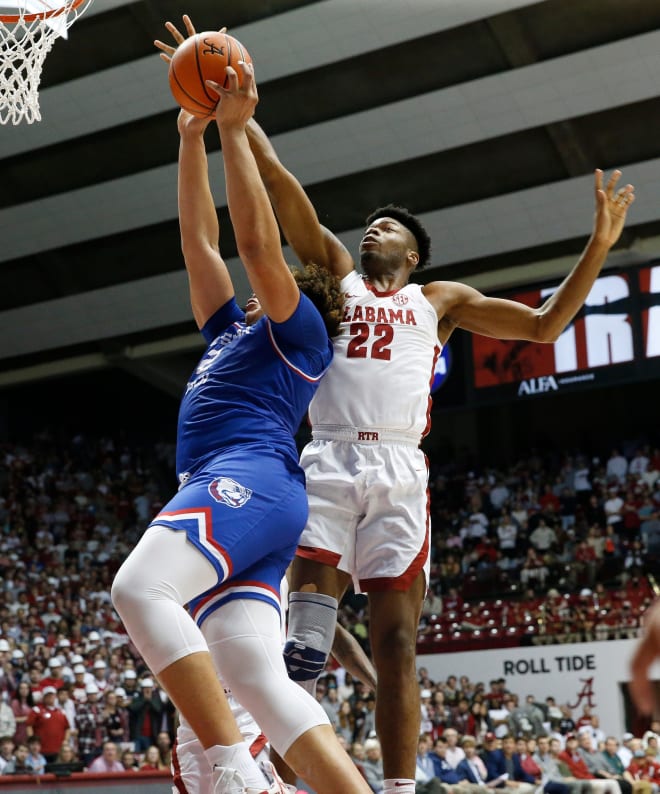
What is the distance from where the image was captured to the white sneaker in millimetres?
3037

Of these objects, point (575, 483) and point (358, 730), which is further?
point (575, 483)

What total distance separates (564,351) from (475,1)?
6709mm

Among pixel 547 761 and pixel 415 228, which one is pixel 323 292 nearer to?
pixel 415 228

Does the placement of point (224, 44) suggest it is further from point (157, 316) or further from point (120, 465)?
point (120, 465)

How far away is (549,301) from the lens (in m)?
5.06

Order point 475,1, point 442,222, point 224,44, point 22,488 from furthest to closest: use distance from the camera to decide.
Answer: point 22,488 → point 442,222 → point 475,1 → point 224,44

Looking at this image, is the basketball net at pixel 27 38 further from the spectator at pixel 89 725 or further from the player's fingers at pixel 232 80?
the spectator at pixel 89 725

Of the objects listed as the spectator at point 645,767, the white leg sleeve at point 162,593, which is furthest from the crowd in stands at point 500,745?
the white leg sleeve at point 162,593

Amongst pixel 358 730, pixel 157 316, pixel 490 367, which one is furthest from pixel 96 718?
pixel 157 316

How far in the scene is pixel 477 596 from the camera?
22.1 metres

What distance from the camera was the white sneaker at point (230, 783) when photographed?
3.04 m

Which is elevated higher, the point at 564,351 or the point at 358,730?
the point at 564,351

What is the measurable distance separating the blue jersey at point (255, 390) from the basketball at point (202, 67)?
808 millimetres

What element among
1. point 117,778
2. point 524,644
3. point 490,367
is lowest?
point 117,778
